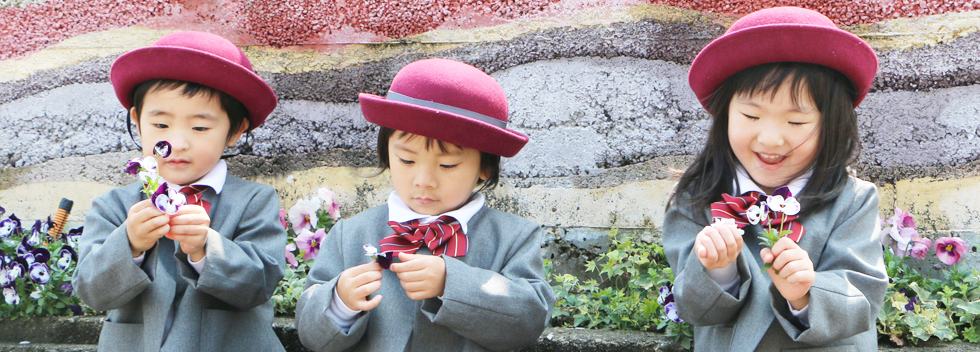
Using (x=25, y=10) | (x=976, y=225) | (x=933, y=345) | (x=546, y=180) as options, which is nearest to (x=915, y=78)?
(x=976, y=225)

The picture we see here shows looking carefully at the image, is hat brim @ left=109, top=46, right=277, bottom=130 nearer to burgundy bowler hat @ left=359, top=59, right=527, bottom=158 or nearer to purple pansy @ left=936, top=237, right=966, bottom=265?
burgundy bowler hat @ left=359, top=59, right=527, bottom=158

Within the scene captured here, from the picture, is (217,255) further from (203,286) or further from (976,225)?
(976,225)

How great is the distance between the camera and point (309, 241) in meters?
2.92

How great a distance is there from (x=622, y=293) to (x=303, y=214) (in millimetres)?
1404

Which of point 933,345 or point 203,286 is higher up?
point 203,286

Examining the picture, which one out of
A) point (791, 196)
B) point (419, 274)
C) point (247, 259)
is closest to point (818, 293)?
point (791, 196)

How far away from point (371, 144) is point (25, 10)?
192 centimetres

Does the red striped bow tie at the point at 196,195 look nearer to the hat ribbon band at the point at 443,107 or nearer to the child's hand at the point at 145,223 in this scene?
the child's hand at the point at 145,223

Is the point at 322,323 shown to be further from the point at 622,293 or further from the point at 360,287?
the point at 622,293

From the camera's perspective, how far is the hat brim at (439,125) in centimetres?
186

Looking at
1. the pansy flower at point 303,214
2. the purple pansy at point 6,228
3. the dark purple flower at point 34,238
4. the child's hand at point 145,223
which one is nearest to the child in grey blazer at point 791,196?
the child's hand at point 145,223

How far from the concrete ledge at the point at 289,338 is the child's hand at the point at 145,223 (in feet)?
Answer: 2.83

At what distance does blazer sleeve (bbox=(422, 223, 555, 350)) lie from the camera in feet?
5.93

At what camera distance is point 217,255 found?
1.97 metres
